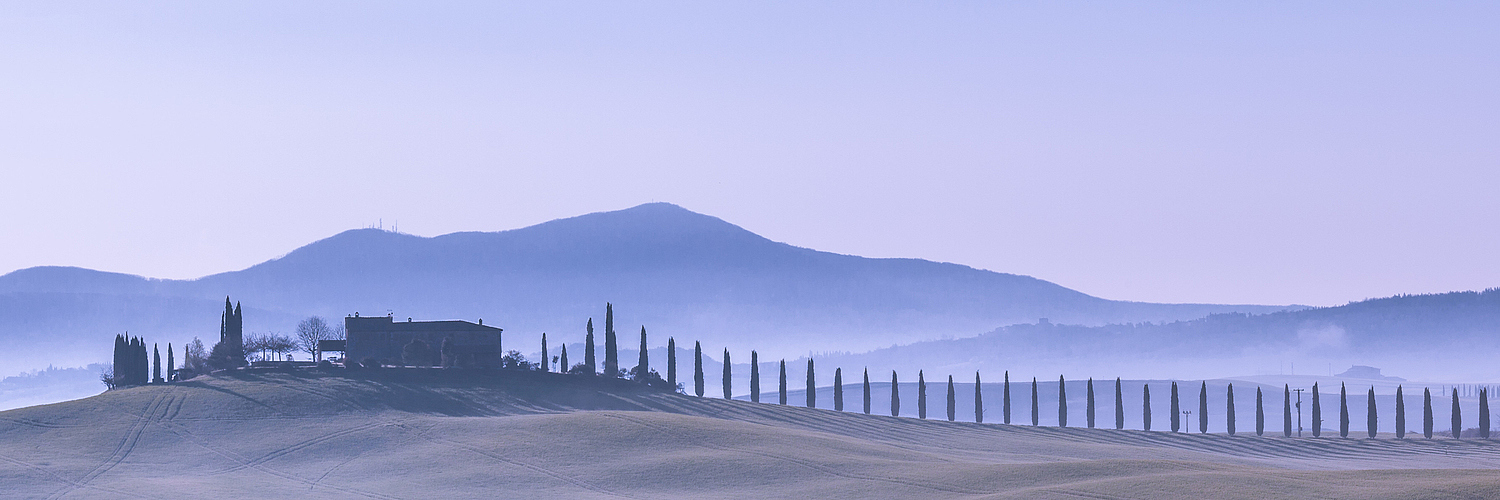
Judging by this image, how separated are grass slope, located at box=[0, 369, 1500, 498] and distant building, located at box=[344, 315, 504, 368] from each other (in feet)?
11.9

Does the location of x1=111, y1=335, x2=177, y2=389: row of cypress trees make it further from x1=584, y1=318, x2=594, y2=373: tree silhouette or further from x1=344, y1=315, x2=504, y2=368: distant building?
x1=584, y1=318, x2=594, y2=373: tree silhouette

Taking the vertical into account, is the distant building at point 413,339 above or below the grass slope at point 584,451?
above

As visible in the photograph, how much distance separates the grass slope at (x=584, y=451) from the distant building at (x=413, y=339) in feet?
11.9

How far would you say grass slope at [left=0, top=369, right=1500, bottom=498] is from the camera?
8375 centimetres

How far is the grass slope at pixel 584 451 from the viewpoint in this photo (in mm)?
83750

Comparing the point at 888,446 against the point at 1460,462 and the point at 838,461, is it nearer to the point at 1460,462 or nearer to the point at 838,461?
the point at 838,461

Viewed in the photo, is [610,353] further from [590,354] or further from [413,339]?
[413,339]

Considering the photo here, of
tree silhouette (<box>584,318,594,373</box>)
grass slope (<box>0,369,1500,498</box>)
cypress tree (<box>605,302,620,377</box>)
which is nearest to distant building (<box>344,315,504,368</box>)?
grass slope (<box>0,369,1500,498</box>)

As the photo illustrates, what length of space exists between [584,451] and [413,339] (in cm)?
4057

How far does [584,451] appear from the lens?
97.2m

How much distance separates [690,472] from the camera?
295ft

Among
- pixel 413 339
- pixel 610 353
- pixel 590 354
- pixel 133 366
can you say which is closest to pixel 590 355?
pixel 590 354

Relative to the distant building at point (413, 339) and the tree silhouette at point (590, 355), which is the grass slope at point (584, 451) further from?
the distant building at point (413, 339)

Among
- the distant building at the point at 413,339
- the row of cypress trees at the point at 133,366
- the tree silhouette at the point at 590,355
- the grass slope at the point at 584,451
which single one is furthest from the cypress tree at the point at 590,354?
the row of cypress trees at the point at 133,366
